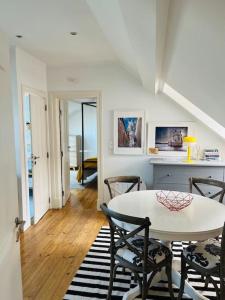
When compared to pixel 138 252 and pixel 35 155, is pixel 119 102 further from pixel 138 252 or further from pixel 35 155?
pixel 138 252

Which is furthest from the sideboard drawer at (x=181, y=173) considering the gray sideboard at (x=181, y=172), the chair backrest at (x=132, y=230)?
the chair backrest at (x=132, y=230)

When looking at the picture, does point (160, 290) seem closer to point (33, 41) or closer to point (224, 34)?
point (224, 34)

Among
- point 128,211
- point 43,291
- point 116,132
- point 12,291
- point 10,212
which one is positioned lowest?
point 43,291

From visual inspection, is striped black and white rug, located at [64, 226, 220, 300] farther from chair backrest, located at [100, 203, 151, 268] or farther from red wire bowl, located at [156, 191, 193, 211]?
red wire bowl, located at [156, 191, 193, 211]

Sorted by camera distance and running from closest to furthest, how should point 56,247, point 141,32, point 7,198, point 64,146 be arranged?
point 7,198
point 141,32
point 56,247
point 64,146

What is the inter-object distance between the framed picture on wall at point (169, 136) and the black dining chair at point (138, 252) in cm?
212

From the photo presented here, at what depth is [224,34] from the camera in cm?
109

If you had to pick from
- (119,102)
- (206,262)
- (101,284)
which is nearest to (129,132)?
(119,102)

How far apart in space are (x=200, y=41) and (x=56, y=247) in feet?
9.03

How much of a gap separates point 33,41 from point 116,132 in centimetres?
186

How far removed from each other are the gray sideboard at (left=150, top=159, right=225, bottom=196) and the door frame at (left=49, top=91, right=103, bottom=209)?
1.04 meters

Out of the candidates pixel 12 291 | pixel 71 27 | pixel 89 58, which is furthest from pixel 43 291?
pixel 89 58

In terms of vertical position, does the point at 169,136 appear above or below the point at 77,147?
above

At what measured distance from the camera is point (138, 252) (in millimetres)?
1777
